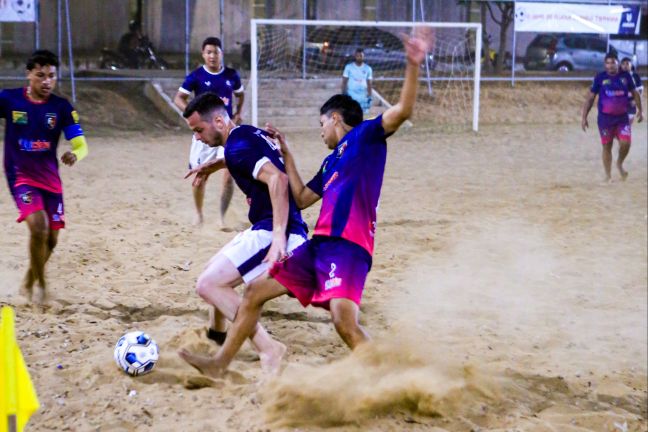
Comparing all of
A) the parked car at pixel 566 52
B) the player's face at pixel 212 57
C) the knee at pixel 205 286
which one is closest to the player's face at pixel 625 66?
the player's face at pixel 212 57

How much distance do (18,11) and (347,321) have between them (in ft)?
54.5

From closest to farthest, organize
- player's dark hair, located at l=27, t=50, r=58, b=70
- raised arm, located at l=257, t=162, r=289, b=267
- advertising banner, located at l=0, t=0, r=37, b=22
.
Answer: raised arm, located at l=257, t=162, r=289, b=267, player's dark hair, located at l=27, t=50, r=58, b=70, advertising banner, located at l=0, t=0, r=37, b=22

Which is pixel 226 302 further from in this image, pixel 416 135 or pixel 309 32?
pixel 309 32

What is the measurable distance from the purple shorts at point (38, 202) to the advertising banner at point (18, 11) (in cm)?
1362

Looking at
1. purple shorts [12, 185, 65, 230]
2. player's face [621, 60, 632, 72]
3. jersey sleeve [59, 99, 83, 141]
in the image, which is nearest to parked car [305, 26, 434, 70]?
player's face [621, 60, 632, 72]

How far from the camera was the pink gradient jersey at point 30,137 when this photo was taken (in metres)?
6.39

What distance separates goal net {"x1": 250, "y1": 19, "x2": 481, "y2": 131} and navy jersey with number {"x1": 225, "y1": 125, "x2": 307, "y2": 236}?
1442cm

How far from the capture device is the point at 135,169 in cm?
1385

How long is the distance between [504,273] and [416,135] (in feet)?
39.7

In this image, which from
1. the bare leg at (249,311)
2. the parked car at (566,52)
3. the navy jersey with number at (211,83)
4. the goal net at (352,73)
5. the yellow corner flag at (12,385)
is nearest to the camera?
the yellow corner flag at (12,385)

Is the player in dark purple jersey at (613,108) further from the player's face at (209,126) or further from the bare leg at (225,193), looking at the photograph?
the player's face at (209,126)

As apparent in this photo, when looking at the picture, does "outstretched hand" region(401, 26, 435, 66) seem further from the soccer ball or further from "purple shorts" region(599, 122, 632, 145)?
"purple shorts" region(599, 122, 632, 145)

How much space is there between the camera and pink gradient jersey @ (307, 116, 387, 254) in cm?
469

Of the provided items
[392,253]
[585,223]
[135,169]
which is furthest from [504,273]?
[135,169]
